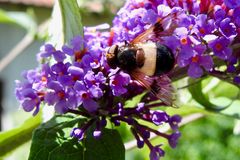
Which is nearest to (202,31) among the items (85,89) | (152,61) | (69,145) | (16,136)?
(152,61)

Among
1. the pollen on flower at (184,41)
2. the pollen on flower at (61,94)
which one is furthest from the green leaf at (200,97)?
the pollen on flower at (61,94)

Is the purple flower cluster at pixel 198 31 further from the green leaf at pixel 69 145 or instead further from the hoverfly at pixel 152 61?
the green leaf at pixel 69 145

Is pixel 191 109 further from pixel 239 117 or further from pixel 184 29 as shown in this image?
pixel 184 29

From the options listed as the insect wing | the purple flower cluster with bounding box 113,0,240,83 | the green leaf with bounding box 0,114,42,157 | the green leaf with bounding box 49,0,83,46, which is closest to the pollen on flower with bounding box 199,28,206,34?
the purple flower cluster with bounding box 113,0,240,83

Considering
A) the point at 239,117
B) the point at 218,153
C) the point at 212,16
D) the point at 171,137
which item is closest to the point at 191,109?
the point at 239,117

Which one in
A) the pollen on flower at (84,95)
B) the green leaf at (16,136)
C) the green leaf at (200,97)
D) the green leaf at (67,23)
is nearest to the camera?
the pollen on flower at (84,95)

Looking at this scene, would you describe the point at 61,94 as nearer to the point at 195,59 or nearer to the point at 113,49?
the point at 113,49

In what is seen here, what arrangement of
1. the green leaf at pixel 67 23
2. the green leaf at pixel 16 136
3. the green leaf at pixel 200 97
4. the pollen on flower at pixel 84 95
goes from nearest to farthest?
the pollen on flower at pixel 84 95, the green leaf at pixel 67 23, the green leaf at pixel 16 136, the green leaf at pixel 200 97
